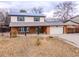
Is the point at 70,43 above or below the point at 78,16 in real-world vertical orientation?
below

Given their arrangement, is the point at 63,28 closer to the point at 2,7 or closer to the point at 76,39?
the point at 76,39

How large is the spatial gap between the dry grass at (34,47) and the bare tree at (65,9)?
0.41 metres

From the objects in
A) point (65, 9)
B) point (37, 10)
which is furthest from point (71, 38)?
point (37, 10)

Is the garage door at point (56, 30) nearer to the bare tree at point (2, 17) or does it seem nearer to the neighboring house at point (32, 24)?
the neighboring house at point (32, 24)

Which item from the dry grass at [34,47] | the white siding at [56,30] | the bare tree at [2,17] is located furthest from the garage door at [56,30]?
the bare tree at [2,17]

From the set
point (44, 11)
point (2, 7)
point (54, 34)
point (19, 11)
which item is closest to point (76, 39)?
point (54, 34)

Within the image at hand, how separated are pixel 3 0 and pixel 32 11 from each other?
52 cm

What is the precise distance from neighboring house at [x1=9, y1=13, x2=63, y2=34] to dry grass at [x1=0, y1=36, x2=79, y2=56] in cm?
13

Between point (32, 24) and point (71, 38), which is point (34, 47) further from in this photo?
point (71, 38)

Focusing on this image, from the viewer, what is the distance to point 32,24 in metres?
3.58

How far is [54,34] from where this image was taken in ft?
12.0

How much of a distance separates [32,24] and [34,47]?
38cm

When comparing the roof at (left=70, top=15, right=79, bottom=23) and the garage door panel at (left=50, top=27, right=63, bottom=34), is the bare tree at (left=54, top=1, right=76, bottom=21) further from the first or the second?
the garage door panel at (left=50, top=27, right=63, bottom=34)

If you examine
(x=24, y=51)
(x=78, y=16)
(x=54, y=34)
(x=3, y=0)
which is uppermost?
(x=3, y=0)
